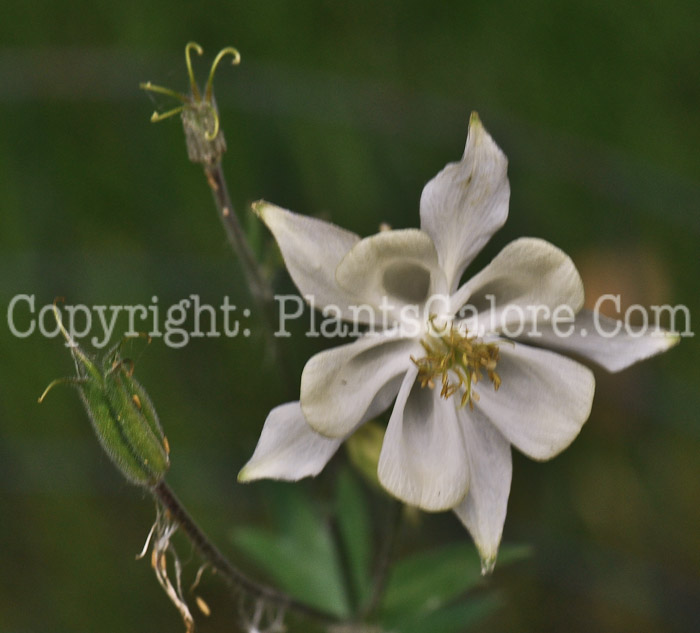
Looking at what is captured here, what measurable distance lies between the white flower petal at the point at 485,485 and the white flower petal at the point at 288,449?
0.17 meters

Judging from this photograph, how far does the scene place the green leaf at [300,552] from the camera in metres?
1.45

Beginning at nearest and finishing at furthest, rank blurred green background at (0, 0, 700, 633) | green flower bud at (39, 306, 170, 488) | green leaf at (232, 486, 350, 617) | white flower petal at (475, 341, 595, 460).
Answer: green flower bud at (39, 306, 170, 488)
white flower petal at (475, 341, 595, 460)
green leaf at (232, 486, 350, 617)
blurred green background at (0, 0, 700, 633)

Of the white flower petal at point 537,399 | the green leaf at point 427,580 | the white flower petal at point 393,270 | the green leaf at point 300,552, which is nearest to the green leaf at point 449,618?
the green leaf at point 427,580

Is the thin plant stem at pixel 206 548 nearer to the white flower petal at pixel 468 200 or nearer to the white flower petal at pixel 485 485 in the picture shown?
the white flower petal at pixel 485 485

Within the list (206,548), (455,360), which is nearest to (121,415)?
(206,548)

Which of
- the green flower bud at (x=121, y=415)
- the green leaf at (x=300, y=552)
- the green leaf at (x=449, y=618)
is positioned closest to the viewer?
the green flower bud at (x=121, y=415)

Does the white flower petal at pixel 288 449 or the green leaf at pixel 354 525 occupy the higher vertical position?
the white flower petal at pixel 288 449

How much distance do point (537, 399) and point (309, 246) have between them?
32 centimetres

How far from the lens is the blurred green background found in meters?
1.95

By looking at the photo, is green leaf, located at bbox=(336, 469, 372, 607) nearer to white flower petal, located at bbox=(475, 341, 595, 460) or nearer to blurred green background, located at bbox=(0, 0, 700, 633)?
blurred green background, located at bbox=(0, 0, 700, 633)

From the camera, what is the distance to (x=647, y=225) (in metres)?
2.34

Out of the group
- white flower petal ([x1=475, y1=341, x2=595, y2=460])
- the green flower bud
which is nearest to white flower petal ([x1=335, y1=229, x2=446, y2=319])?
white flower petal ([x1=475, y1=341, x2=595, y2=460])

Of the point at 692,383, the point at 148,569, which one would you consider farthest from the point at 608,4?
the point at 148,569

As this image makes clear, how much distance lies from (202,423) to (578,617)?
102 centimetres
